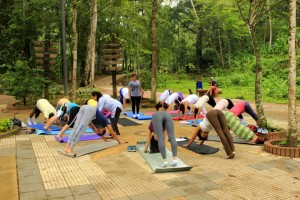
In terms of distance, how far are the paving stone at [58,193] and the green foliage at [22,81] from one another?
940cm

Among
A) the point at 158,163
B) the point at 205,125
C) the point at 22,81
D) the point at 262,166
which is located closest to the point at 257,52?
the point at 205,125

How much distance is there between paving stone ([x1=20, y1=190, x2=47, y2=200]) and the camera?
4.62 meters

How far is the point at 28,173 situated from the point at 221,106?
5.30m

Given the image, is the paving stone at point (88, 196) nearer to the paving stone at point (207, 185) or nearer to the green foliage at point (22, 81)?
the paving stone at point (207, 185)

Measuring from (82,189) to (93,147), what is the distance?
2.51m

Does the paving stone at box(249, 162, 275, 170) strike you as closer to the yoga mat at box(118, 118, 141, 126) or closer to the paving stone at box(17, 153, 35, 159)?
the paving stone at box(17, 153, 35, 159)

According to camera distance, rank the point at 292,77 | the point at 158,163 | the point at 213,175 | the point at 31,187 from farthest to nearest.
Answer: the point at 292,77
the point at 158,163
the point at 213,175
the point at 31,187

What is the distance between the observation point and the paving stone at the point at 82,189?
4861 mm

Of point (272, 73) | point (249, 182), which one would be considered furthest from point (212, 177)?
point (272, 73)

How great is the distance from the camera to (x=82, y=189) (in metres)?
4.99

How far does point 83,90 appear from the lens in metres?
16.4

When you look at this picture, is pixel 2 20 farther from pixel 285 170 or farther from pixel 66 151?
pixel 285 170

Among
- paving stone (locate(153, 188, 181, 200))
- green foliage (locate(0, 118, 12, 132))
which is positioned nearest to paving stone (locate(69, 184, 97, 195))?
paving stone (locate(153, 188, 181, 200))

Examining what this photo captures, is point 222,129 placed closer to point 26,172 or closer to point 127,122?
point 26,172
